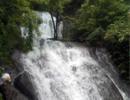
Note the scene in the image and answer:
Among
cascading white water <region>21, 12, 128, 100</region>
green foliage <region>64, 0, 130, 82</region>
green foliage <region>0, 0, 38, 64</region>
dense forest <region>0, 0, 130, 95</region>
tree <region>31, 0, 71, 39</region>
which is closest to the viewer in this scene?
green foliage <region>0, 0, 38, 64</region>

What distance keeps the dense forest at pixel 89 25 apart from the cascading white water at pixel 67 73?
0.85 metres

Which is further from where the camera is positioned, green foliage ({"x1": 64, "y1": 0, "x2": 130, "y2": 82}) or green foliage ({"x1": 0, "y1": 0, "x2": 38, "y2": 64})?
green foliage ({"x1": 64, "y1": 0, "x2": 130, "y2": 82})

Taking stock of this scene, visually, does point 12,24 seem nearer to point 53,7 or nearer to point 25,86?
point 25,86

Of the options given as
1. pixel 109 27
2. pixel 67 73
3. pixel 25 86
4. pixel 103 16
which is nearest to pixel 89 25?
pixel 103 16

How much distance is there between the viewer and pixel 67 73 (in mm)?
13500

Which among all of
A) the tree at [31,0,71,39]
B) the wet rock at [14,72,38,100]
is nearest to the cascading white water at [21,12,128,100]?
the wet rock at [14,72,38,100]

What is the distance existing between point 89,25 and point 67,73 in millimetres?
3656

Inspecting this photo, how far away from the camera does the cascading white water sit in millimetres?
12453

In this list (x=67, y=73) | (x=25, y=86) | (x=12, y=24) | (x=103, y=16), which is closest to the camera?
(x=25, y=86)

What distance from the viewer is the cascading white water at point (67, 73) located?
Answer: 40.9ft

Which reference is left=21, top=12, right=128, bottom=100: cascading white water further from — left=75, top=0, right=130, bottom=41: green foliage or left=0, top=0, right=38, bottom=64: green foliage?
left=75, top=0, right=130, bottom=41: green foliage

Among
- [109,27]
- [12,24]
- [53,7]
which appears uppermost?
[53,7]

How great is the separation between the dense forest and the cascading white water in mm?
851

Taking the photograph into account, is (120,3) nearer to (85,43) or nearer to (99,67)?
(85,43)
